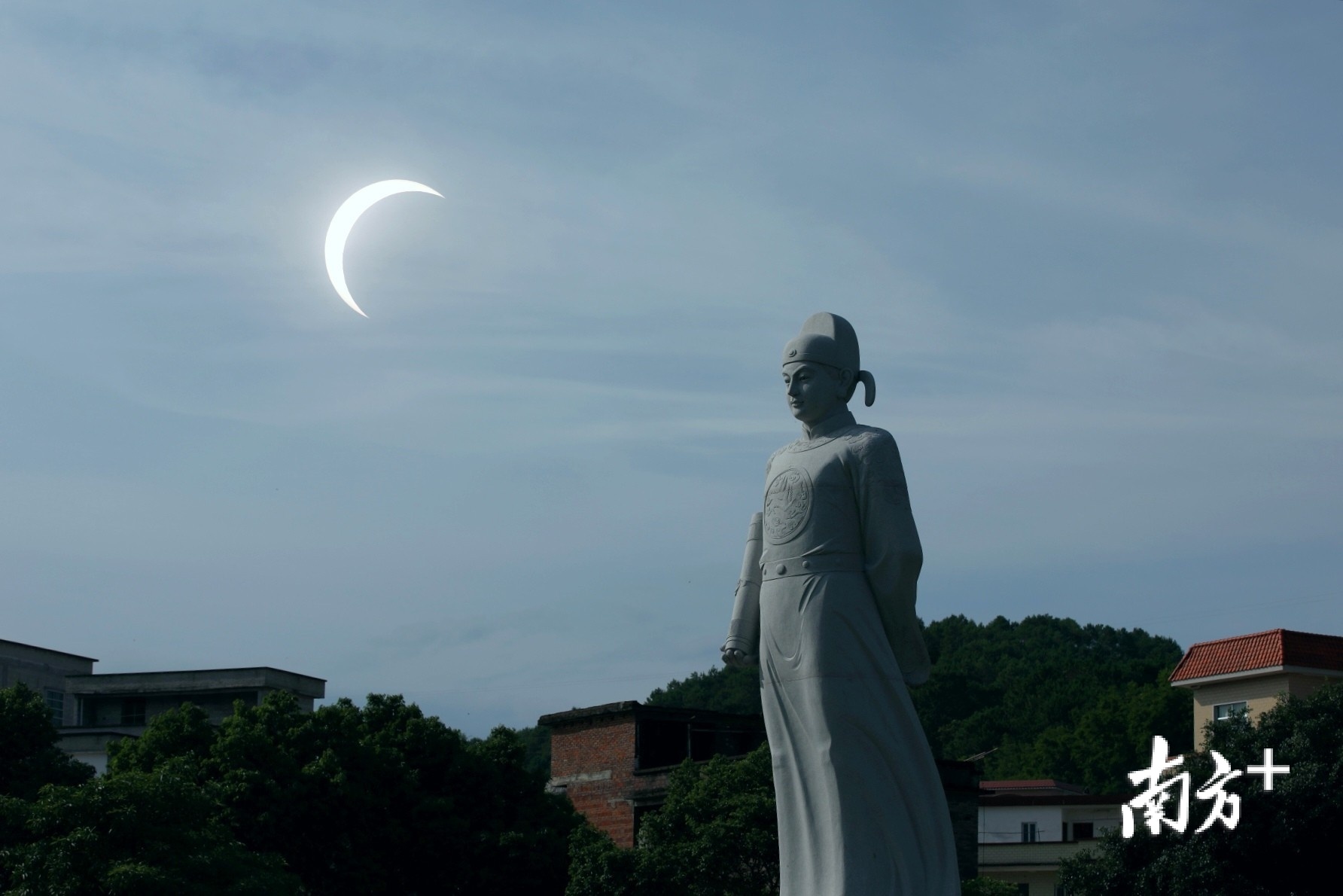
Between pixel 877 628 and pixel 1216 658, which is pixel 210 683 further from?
pixel 877 628

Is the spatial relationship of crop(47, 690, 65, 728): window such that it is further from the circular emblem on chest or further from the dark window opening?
the circular emblem on chest

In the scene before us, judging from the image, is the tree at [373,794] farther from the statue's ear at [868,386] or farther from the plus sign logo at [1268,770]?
the statue's ear at [868,386]

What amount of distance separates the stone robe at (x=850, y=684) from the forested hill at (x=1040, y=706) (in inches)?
1826

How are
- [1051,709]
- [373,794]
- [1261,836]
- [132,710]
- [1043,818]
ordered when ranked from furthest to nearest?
[1051,709] → [132,710] → [1043,818] → [373,794] → [1261,836]

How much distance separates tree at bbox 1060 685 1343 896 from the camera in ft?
81.7

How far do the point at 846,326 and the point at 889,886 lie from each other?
346 centimetres

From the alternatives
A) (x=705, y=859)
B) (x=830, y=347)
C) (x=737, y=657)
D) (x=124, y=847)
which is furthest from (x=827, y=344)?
(x=705, y=859)

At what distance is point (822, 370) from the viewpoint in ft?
33.8

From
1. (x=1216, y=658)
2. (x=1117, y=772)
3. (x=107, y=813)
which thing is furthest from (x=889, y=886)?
(x=1117, y=772)

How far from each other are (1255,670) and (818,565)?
31.0 meters

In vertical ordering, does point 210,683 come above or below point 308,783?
above

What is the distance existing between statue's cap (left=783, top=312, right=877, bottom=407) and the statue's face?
0.15 feet

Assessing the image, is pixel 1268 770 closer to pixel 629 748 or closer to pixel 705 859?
pixel 705 859

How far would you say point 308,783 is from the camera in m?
26.2
